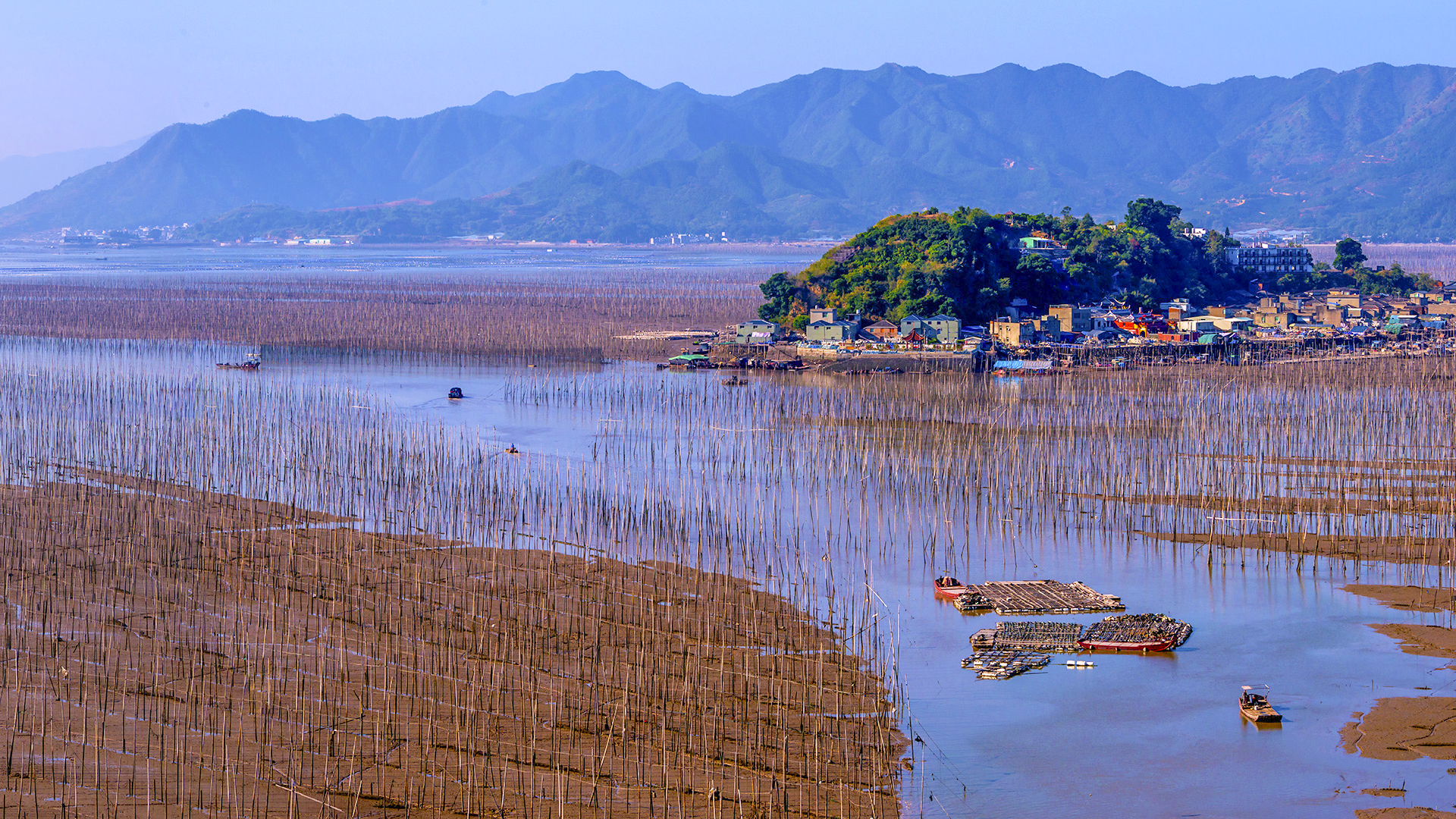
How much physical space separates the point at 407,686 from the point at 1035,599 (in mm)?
11041

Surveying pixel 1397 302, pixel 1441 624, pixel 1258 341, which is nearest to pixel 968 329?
pixel 1258 341

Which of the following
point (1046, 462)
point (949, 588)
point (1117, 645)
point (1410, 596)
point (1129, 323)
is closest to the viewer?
point (1117, 645)

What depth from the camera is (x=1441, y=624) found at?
22.9 meters

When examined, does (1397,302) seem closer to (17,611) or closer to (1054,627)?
(1054,627)

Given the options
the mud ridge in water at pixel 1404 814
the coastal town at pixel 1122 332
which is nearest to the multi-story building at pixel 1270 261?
the coastal town at pixel 1122 332

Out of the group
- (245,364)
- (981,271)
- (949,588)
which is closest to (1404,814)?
(949,588)

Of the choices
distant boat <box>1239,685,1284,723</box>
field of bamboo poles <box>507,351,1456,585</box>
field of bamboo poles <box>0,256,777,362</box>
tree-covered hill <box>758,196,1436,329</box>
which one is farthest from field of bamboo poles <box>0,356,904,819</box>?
tree-covered hill <box>758,196,1436,329</box>

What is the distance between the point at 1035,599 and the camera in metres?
23.7

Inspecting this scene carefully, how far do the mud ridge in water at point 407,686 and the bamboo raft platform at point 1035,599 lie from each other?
11.3 ft

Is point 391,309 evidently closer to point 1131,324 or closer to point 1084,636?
point 1131,324

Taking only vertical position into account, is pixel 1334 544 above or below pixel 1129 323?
below

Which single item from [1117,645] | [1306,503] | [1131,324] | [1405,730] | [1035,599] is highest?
[1131,324]

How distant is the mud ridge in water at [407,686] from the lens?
52.3 feet

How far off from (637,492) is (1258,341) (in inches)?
1796
